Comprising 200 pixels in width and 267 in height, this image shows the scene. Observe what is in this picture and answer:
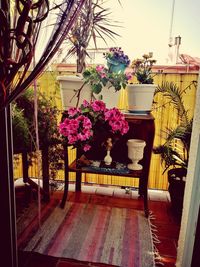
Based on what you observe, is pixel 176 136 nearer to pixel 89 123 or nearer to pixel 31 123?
pixel 89 123

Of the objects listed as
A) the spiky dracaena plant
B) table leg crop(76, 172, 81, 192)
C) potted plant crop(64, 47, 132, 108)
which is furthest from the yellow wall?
potted plant crop(64, 47, 132, 108)

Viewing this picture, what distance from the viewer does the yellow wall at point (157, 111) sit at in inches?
83.7

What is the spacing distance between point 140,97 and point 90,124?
0.49 meters

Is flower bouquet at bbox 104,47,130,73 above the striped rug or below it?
above

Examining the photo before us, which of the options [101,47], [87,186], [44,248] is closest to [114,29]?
[101,47]

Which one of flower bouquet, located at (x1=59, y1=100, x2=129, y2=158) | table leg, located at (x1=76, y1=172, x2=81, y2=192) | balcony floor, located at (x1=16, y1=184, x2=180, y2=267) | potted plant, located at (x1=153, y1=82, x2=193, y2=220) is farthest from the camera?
table leg, located at (x1=76, y1=172, x2=81, y2=192)

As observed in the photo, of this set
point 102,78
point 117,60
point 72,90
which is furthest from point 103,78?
point 72,90

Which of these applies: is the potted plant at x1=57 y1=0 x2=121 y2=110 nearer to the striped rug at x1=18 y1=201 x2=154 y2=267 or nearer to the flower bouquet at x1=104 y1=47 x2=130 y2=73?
the flower bouquet at x1=104 y1=47 x2=130 y2=73

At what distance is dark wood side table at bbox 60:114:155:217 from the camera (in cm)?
179

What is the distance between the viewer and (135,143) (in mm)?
1828

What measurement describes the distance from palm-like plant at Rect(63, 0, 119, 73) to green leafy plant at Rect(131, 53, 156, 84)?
39 centimetres

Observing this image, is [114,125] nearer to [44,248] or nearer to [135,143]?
[135,143]

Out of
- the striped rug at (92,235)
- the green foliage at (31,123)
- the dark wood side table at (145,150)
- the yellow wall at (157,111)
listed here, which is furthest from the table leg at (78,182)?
the green foliage at (31,123)

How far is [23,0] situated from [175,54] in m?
2.70
